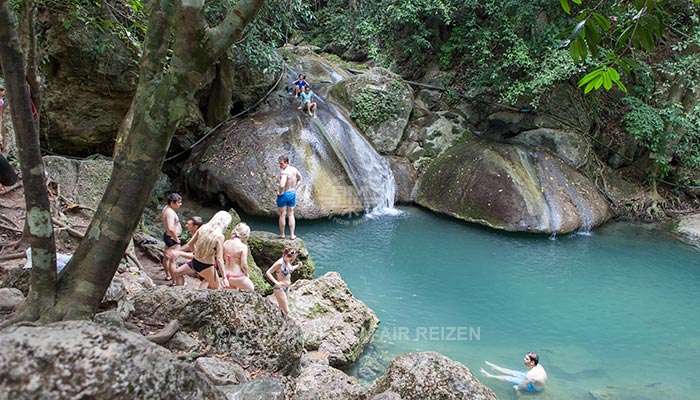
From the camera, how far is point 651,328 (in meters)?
7.43

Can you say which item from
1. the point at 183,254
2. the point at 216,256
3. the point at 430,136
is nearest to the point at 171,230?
the point at 183,254

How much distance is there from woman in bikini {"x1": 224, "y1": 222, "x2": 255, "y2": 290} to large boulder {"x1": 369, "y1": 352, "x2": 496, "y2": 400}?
2.39 meters

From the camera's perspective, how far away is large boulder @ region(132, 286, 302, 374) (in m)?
3.43

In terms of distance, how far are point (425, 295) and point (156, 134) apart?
6.71 m

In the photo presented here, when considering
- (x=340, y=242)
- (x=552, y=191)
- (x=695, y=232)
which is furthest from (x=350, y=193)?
(x=695, y=232)

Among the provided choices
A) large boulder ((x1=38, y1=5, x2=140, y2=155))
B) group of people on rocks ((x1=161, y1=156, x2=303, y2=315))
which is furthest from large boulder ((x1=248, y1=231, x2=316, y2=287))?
large boulder ((x1=38, y1=5, x2=140, y2=155))

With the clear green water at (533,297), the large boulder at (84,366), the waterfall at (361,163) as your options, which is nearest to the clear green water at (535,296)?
the clear green water at (533,297)

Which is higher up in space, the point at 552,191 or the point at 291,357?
the point at 552,191

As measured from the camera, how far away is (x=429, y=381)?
3.73 metres

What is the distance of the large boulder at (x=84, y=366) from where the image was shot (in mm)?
1171

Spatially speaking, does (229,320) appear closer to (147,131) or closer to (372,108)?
(147,131)

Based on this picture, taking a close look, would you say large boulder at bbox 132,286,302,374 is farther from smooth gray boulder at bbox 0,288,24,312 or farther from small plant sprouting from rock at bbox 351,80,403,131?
small plant sprouting from rock at bbox 351,80,403,131

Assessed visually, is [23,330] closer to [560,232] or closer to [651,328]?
[651,328]

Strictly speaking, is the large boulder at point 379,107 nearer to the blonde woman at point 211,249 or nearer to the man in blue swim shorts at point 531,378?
the man in blue swim shorts at point 531,378
